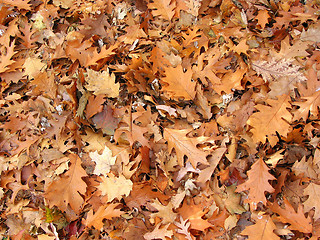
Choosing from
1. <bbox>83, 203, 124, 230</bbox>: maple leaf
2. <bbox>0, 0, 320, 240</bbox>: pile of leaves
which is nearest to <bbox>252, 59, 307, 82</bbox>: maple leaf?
<bbox>0, 0, 320, 240</bbox>: pile of leaves

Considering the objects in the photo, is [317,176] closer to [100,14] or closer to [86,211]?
[86,211]

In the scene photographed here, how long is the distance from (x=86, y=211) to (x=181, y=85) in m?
1.30

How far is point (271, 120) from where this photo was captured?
77.7 inches

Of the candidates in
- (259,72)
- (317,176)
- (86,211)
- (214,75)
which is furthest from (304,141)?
(86,211)

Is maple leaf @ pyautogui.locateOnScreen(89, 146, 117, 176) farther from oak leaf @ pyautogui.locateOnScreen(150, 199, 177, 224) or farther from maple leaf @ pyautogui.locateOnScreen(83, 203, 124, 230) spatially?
oak leaf @ pyautogui.locateOnScreen(150, 199, 177, 224)

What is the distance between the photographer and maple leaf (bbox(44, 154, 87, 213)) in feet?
6.77

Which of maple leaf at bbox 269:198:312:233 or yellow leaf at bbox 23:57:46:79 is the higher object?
yellow leaf at bbox 23:57:46:79

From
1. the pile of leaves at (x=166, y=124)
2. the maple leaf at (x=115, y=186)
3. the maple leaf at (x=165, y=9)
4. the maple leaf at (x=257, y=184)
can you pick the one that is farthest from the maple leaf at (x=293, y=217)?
the maple leaf at (x=165, y=9)

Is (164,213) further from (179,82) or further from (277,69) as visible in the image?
(277,69)

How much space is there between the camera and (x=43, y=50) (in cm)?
257

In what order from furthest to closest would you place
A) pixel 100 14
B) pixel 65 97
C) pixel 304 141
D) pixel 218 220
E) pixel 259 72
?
pixel 100 14
pixel 65 97
pixel 259 72
pixel 304 141
pixel 218 220

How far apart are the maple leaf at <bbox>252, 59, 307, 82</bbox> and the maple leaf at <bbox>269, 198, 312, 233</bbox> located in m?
0.97

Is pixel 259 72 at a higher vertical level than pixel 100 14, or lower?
lower

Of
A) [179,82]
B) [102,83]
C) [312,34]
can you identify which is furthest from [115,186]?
[312,34]
